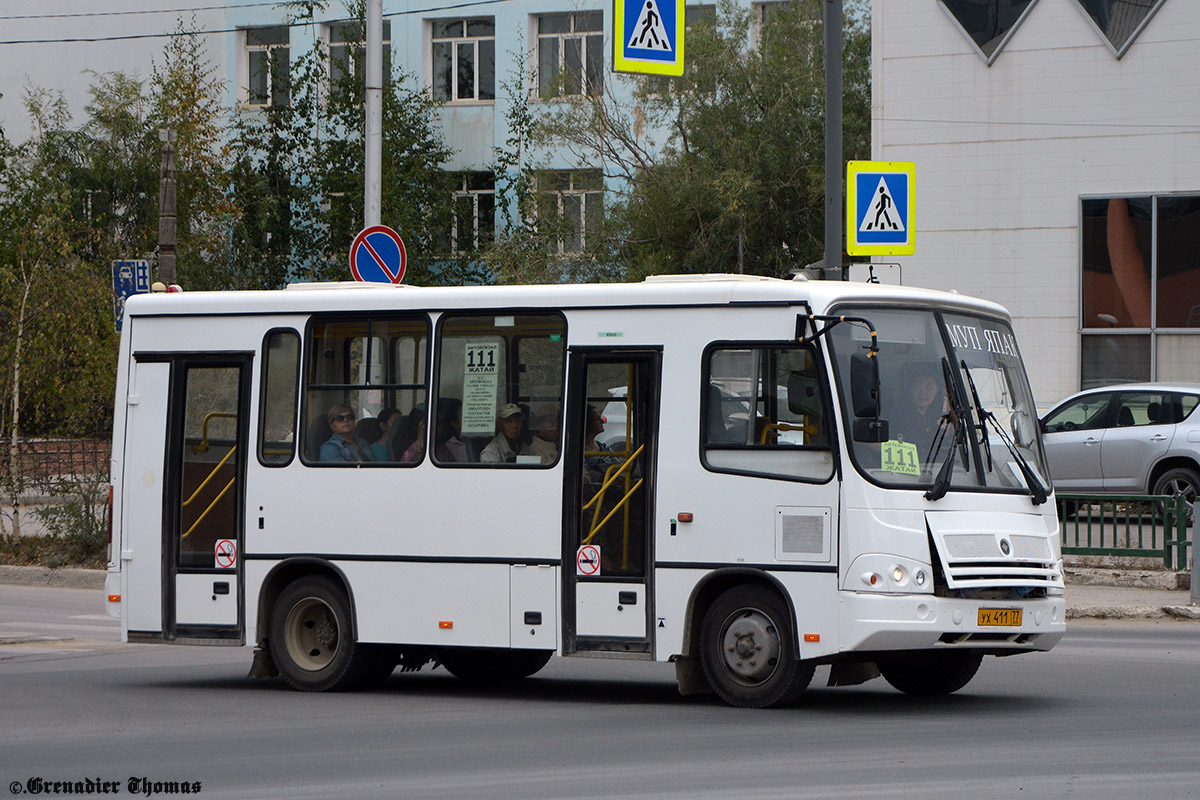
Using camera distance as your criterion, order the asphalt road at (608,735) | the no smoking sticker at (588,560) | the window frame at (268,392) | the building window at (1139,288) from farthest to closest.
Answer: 1. the building window at (1139,288)
2. the window frame at (268,392)
3. the no smoking sticker at (588,560)
4. the asphalt road at (608,735)

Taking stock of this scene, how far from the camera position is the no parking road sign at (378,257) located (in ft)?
57.3

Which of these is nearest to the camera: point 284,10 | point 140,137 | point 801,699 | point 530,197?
point 801,699

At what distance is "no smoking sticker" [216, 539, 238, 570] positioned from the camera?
39.6 ft

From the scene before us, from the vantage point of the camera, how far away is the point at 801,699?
11117 millimetres

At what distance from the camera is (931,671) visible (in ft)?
37.4

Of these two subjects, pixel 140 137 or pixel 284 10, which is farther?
pixel 284 10

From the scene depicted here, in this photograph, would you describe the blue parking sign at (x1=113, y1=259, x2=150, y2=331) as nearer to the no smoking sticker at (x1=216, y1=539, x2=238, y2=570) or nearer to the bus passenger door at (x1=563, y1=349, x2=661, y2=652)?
the no smoking sticker at (x1=216, y1=539, x2=238, y2=570)

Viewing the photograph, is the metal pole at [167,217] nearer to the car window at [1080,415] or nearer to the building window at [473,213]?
the car window at [1080,415]

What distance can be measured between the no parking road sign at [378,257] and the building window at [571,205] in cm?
1822

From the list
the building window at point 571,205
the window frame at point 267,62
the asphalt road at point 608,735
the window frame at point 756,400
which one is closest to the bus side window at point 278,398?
the asphalt road at point 608,735

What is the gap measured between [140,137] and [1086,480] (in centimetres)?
2527

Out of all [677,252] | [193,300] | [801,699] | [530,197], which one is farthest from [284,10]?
[801,699]

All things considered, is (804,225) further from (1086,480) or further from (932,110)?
(1086,480)

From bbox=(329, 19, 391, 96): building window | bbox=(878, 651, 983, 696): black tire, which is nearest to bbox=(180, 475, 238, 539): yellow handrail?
bbox=(878, 651, 983, 696): black tire
